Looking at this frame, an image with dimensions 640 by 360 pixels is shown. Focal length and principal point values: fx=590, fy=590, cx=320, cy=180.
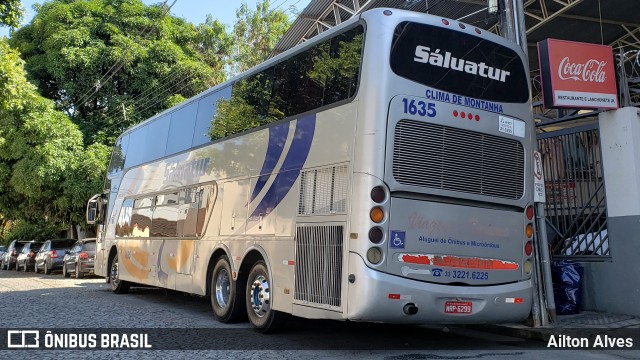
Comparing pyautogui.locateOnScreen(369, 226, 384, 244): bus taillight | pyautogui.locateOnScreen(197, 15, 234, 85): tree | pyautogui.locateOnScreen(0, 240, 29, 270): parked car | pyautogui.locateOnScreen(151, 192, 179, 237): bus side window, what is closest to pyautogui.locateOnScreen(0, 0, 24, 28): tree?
pyautogui.locateOnScreen(151, 192, 179, 237): bus side window

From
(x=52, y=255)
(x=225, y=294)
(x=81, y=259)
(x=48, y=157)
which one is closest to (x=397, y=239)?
(x=225, y=294)

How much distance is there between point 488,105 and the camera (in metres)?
7.43

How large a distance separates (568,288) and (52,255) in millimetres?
22554

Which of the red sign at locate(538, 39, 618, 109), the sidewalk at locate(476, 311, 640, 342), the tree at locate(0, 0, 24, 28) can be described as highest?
the tree at locate(0, 0, 24, 28)

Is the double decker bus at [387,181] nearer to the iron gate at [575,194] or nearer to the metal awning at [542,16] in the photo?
the iron gate at [575,194]

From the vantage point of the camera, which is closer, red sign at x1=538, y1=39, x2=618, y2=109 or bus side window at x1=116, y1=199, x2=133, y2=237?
red sign at x1=538, y1=39, x2=618, y2=109

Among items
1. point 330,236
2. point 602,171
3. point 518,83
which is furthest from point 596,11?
point 330,236

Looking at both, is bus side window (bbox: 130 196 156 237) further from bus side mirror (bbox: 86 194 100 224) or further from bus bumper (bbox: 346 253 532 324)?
bus bumper (bbox: 346 253 532 324)

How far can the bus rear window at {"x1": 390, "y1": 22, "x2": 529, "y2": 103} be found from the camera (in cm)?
697

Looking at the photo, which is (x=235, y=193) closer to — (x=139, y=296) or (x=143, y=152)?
(x=143, y=152)

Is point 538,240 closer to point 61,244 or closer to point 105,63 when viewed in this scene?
point 61,244

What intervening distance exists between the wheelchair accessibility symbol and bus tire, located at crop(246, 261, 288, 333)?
220 centimetres

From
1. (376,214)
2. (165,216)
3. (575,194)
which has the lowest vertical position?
(376,214)

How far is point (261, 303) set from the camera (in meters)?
8.48
